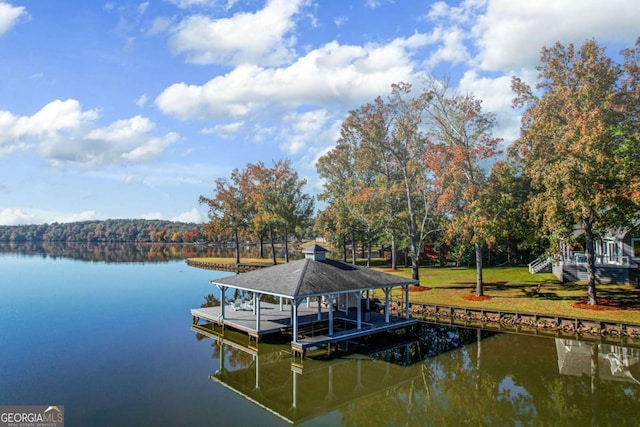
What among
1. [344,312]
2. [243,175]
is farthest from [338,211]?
[344,312]

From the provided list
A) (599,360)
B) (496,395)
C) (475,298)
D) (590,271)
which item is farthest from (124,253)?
(599,360)

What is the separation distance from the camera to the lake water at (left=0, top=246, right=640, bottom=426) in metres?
14.7

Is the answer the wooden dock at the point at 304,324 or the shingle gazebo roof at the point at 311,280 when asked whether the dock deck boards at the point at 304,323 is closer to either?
the wooden dock at the point at 304,324

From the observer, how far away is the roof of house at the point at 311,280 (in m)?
21.9

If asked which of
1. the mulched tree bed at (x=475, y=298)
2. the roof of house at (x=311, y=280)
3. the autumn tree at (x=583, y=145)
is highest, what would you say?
the autumn tree at (x=583, y=145)

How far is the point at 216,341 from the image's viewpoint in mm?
24266

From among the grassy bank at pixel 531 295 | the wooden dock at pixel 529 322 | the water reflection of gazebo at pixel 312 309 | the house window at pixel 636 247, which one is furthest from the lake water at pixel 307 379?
the house window at pixel 636 247

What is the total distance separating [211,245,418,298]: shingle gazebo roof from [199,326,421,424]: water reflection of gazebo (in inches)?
128

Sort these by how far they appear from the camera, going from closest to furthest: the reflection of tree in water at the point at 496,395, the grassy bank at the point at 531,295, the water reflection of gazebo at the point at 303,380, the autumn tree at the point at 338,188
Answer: the reflection of tree in water at the point at 496,395 < the water reflection of gazebo at the point at 303,380 < the grassy bank at the point at 531,295 < the autumn tree at the point at 338,188

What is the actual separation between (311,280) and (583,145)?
18.2 m

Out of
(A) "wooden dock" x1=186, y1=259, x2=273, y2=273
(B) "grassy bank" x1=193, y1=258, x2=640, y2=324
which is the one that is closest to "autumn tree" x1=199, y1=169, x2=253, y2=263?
(A) "wooden dock" x1=186, y1=259, x2=273, y2=273

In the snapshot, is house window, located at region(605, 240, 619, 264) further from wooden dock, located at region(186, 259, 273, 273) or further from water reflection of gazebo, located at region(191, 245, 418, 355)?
wooden dock, located at region(186, 259, 273, 273)

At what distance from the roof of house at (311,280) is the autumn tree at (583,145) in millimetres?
11278

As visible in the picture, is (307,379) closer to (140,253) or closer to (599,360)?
(599,360)
